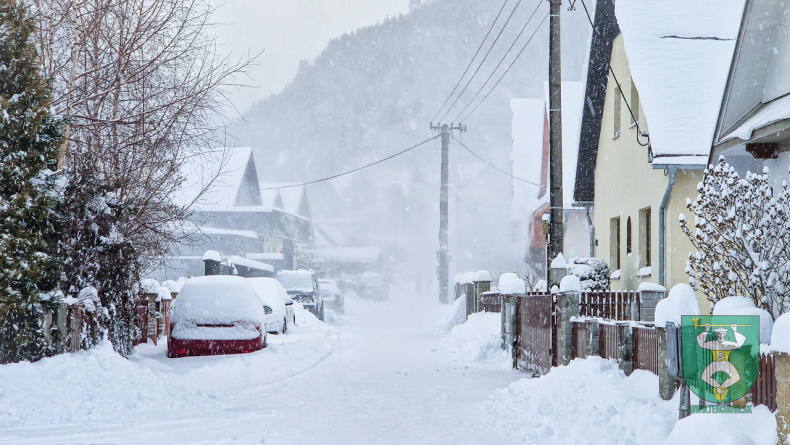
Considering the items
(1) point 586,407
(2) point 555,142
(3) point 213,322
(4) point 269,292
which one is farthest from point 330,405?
(4) point 269,292

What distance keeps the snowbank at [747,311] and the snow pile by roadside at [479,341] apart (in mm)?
9764

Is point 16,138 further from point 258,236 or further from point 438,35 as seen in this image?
point 438,35

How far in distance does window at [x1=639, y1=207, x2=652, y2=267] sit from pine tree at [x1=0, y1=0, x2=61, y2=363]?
13376mm

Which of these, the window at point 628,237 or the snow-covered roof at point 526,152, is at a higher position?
the snow-covered roof at point 526,152

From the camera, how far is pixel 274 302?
20953mm

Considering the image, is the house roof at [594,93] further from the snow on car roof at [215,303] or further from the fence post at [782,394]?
the fence post at [782,394]

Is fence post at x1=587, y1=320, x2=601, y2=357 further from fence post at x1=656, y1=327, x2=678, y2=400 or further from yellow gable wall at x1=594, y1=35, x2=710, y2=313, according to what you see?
yellow gable wall at x1=594, y1=35, x2=710, y2=313

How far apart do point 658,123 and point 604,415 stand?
32.1 ft

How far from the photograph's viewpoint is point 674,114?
54.7 ft

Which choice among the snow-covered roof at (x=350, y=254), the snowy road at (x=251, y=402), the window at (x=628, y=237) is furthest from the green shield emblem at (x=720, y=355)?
the snow-covered roof at (x=350, y=254)

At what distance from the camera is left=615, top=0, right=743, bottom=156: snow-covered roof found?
16344 mm

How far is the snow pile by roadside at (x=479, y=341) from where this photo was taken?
17047mm

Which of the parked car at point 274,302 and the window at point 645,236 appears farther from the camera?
the parked car at point 274,302

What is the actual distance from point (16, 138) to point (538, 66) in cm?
13939
